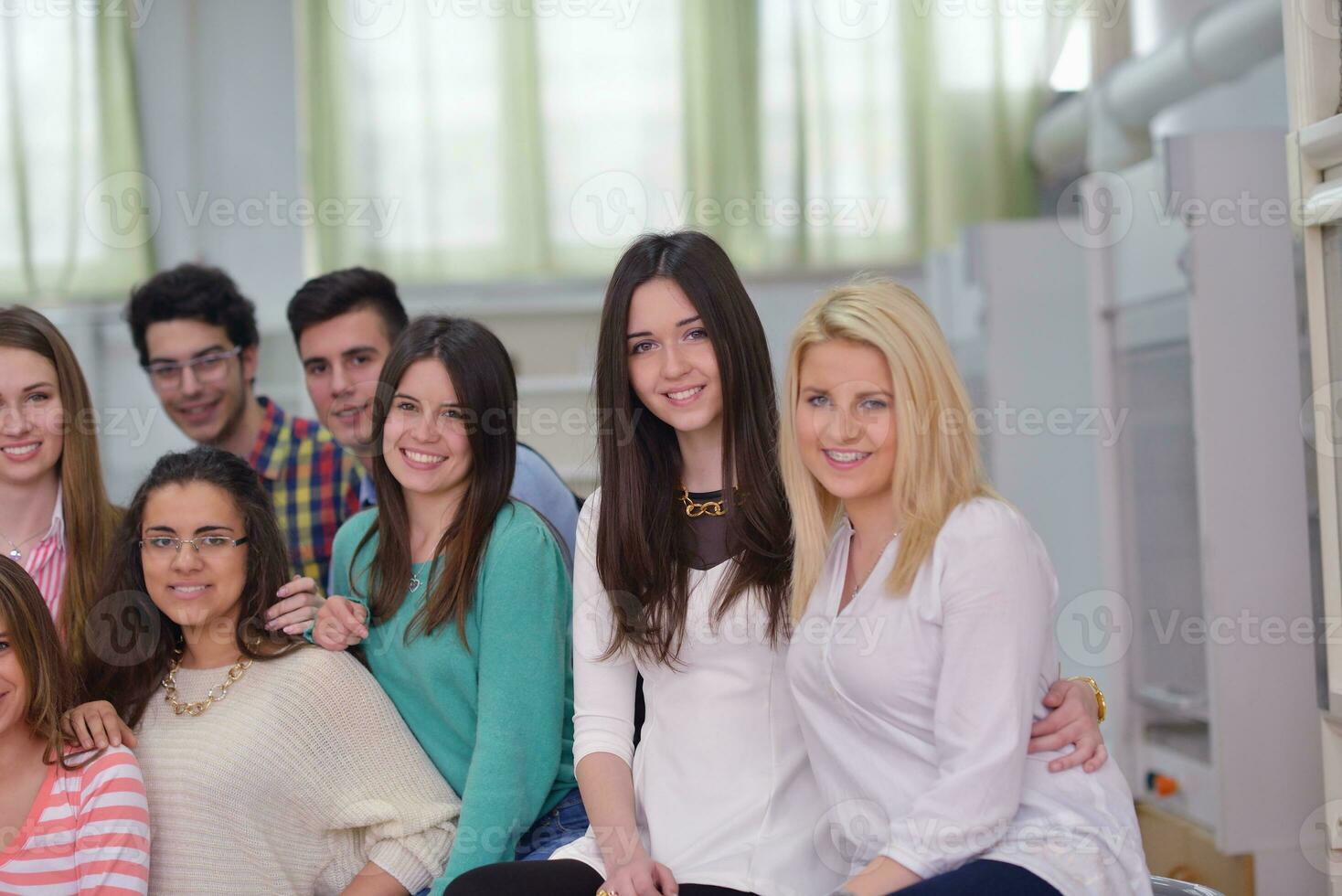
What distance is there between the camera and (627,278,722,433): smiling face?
5.12 ft

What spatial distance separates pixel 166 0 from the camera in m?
4.04

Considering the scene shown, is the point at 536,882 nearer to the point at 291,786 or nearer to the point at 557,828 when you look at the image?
the point at 557,828

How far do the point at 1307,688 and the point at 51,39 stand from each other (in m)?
3.96

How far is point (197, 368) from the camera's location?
243 centimetres

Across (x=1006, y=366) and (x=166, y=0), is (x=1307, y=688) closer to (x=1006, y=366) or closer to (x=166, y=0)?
(x=1006, y=366)

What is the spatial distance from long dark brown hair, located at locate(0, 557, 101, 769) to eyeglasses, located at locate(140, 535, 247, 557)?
15 cm

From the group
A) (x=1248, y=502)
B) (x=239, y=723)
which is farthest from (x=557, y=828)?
(x=1248, y=502)

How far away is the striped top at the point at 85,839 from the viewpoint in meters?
1.48

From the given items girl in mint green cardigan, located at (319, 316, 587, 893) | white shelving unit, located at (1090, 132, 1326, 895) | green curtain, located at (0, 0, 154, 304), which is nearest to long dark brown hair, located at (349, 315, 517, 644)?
girl in mint green cardigan, located at (319, 316, 587, 893)

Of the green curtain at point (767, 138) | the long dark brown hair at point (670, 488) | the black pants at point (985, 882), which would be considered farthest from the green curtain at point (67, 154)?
the black pants at point (985, 882)

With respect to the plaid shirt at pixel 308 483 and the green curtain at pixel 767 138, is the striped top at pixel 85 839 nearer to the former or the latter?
the plaid shirt at pixel 308 483

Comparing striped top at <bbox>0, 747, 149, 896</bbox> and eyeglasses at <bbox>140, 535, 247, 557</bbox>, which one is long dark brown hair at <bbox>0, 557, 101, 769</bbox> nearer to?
striped top at <bbox>0, 747, 149, 896</bbox>

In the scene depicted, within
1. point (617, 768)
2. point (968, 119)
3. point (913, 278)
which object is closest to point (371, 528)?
point (617, 768)

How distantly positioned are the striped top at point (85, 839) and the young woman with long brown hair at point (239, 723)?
0.06 metres
